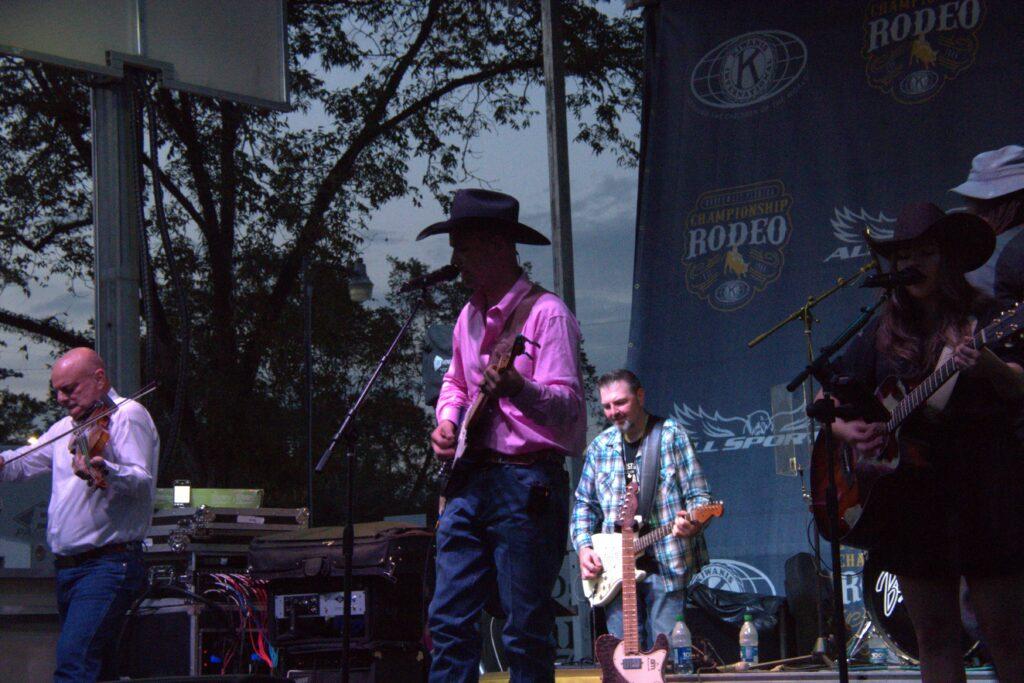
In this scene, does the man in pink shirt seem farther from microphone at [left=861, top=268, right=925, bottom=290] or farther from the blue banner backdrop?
the blue banner backdrop

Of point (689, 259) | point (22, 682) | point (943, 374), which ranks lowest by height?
point (22, 682)

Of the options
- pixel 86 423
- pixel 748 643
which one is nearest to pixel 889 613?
pixel 748 643

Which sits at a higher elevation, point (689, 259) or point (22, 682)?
point (689, 259)

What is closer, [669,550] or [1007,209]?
[1007,209]

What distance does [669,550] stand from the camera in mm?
6215

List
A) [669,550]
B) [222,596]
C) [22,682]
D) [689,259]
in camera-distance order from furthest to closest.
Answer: [689,259]
[222,596]
[22,682]
[669,550]

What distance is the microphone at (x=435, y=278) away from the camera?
171 inches

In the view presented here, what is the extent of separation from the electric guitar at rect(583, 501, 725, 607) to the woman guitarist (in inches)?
96.5

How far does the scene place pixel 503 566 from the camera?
3.79 meters

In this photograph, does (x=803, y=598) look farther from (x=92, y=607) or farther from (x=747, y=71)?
(x=92, y=607)

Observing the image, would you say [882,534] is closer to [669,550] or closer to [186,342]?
[669,550]

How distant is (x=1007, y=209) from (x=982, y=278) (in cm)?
28

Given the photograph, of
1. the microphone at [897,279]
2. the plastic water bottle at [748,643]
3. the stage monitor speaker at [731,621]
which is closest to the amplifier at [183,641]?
the stage monitor speaker at [731,621]

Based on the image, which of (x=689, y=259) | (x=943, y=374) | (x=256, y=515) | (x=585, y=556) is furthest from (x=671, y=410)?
(x=943, y=374)
